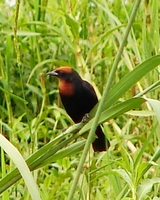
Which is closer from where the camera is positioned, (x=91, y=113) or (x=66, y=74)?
(x=91, y=113)

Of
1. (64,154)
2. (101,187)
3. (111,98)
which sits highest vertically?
(111,98)

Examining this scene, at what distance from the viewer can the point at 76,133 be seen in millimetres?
1417

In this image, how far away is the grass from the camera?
1.33 m

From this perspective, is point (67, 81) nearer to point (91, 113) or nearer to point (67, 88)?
point (67, 88)

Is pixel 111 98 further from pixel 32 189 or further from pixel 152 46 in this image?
pixel 152 46

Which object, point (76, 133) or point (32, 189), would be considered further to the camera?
point (76, 133)

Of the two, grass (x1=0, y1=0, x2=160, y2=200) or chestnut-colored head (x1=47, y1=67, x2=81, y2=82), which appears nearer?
grass (x1=0, y1=0, x2=160, y2=200)

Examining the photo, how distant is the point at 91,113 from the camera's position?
4.89 ft

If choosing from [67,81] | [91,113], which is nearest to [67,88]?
[67,81]

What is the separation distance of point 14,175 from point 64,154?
0.44 ft

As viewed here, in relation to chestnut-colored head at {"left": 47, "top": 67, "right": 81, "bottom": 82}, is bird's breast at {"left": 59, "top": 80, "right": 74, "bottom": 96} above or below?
below

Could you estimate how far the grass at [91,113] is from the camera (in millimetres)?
1326

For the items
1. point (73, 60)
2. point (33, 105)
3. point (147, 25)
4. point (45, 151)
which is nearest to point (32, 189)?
point (45, 151)

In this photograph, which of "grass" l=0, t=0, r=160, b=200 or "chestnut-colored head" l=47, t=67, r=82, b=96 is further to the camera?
"chestnut-colored head" l=47, t=67, r=82, b=96
